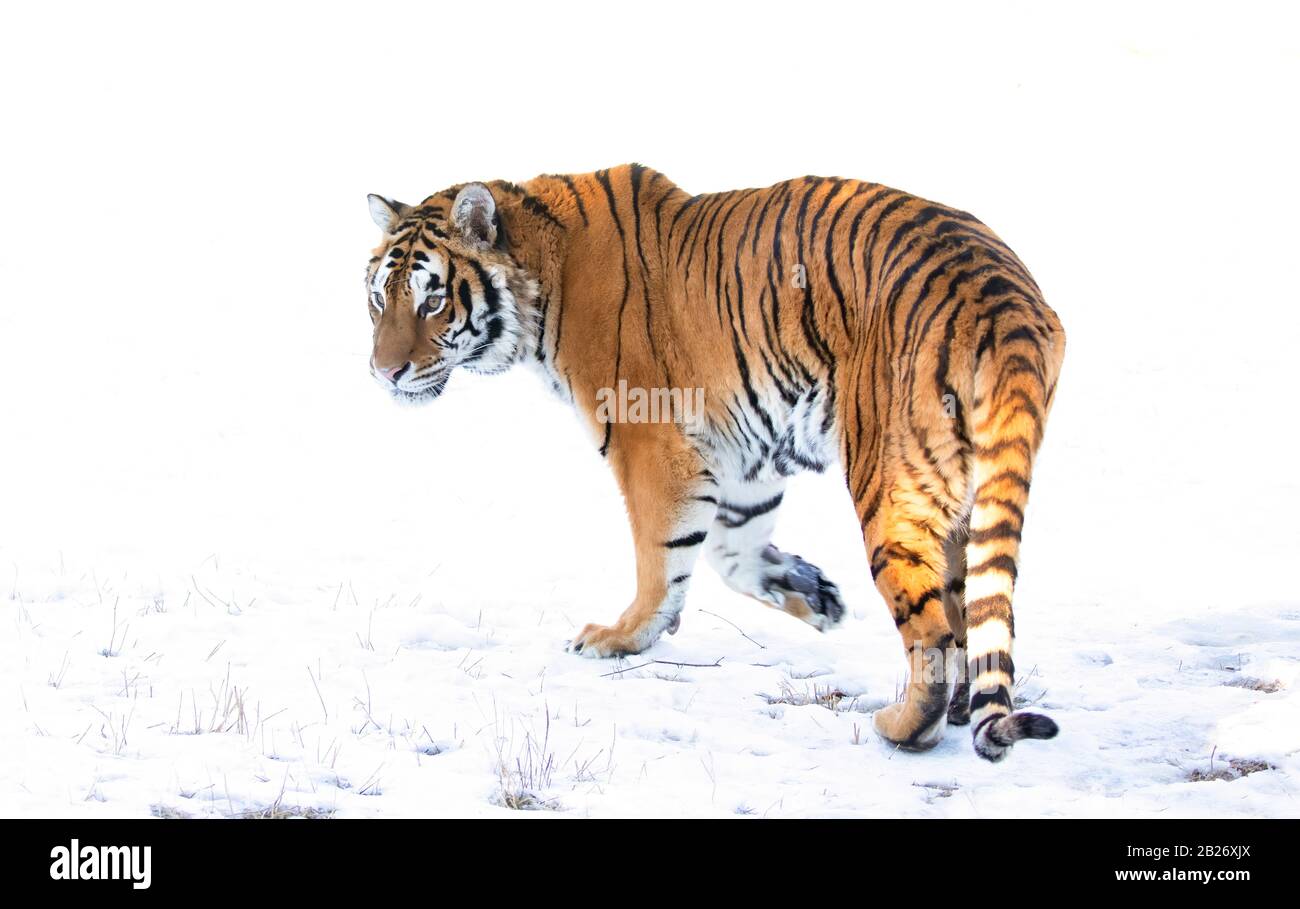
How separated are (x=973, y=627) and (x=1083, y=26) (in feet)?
53.8

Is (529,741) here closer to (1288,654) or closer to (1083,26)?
(1288,654)

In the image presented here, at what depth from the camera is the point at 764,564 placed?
5.61m

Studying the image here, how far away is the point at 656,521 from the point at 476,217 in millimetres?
1342

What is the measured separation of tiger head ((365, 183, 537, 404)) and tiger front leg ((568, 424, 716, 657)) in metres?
0.66

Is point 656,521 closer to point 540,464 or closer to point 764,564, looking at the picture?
point 764,564

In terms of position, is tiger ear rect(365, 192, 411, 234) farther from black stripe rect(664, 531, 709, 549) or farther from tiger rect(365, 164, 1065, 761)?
black stripe rect(664, 531, 709, 549)

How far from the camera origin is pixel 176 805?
3461mm

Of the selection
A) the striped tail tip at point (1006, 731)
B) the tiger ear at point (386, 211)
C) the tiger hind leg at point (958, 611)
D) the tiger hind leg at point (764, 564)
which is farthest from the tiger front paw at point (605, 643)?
the striped tail tip at point (1006, 731)

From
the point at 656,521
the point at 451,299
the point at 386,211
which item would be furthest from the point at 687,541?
the point at 386,211

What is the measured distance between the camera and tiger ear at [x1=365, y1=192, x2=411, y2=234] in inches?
220

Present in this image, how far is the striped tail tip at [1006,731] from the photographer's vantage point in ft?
10.9

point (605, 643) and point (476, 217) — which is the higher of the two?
point (476, 217)

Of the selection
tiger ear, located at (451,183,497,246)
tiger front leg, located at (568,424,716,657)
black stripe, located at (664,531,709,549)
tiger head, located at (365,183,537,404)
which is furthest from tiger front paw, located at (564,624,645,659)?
tiger ear, located at (451,183,497,246)

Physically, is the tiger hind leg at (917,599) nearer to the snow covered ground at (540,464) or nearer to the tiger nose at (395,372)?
the snow covered ground at (540,464)
